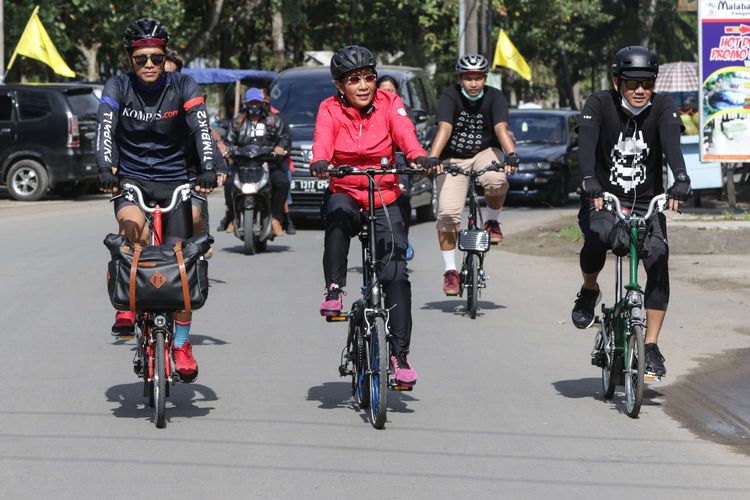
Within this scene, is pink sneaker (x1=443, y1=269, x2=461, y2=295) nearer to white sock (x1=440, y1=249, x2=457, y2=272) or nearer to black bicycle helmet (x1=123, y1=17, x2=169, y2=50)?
white sock (x1=440, y1=249, x2=457, y2=272)

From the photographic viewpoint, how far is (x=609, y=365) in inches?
299

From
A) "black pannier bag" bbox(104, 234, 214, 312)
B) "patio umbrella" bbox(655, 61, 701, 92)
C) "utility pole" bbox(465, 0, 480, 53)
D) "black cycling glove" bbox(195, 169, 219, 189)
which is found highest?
"utility pole" bbox(465, 0, 480, 53)

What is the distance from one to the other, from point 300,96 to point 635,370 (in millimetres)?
13641

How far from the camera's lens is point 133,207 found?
769cm

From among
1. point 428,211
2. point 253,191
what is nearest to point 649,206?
point 253,191

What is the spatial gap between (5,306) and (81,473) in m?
5.87

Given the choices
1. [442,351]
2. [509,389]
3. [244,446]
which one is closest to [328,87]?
[442,351]

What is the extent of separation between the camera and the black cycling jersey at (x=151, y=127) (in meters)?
7.53

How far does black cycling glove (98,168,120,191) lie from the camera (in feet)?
Result: 24.1

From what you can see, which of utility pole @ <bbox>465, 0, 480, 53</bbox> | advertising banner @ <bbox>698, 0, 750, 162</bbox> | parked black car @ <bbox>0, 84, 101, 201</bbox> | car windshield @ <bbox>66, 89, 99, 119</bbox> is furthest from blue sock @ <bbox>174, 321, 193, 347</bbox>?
utility pole @ <bbox>465, 0, 480, 53</bbox>

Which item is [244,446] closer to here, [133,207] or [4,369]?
[133,207]

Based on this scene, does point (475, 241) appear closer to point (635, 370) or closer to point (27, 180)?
point (635, 370)

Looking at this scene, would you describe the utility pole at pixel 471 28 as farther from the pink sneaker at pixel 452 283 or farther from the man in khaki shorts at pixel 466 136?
the pink sneaker at pixel 452 283

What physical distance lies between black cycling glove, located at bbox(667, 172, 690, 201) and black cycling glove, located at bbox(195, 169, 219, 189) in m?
2.27
